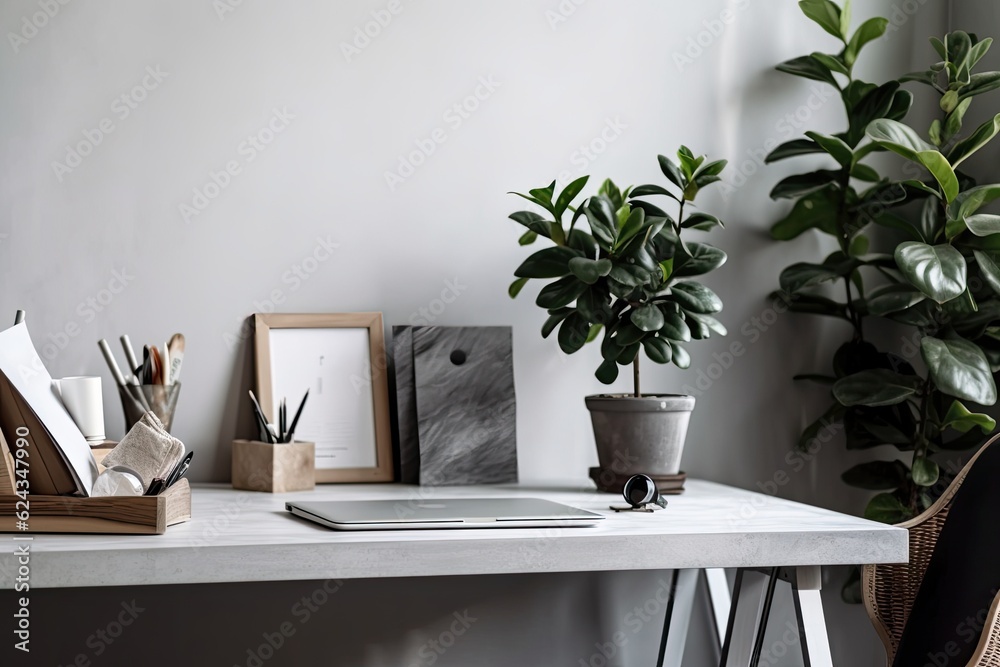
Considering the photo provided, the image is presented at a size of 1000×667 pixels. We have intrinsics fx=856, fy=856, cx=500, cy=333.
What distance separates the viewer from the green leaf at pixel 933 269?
57.1 inches

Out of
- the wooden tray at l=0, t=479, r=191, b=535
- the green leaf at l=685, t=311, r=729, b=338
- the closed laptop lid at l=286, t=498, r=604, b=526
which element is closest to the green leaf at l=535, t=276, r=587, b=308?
the green leaf at l=685, t=311, r=729, b=338

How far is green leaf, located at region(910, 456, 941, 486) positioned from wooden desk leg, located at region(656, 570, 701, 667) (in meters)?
0.48

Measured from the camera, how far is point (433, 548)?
1066mm

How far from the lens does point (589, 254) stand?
149 cm

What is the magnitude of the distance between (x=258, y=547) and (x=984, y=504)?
3.45ft

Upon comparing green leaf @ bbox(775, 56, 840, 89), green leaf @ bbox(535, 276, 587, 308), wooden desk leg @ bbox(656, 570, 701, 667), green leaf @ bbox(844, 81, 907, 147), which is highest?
green leaf @ bbox(775, 56, 840, 89)

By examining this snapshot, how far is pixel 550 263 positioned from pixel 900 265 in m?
0.60

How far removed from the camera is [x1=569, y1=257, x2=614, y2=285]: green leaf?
4.53 feet

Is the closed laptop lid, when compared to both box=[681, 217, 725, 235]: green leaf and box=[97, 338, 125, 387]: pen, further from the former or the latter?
box=[681, 217, 725, 235]: green leaf

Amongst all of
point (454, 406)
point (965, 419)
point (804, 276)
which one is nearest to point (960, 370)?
point (965, 419)

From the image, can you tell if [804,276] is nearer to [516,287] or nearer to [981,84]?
[981,84]

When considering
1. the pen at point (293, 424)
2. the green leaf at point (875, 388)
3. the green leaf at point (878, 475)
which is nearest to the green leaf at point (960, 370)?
the green leaf at point (875, 388)

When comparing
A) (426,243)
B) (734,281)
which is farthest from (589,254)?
(734,281)

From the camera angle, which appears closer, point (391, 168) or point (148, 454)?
point (148, 454)
